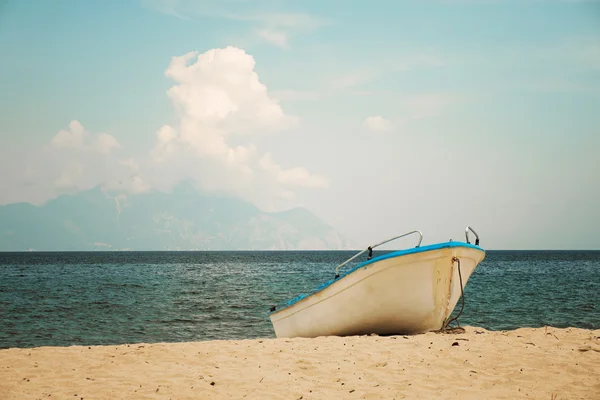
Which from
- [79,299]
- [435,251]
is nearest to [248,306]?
[79,299]

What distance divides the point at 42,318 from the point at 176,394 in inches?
726

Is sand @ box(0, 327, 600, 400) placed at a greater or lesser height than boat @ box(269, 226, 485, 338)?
lesser

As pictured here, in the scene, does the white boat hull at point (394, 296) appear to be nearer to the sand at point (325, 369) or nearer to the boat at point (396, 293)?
the boat at point (396, 293)

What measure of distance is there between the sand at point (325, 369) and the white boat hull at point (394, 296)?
2.55 ft

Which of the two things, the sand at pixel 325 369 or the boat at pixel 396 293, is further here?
the boat at pixel 396 293

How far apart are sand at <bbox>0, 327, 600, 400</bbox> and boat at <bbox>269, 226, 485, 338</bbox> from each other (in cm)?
79

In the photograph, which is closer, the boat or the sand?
the sand

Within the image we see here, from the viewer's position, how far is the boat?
11109mm

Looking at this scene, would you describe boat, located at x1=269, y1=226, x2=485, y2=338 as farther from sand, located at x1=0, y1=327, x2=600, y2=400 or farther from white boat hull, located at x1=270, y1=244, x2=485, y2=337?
sand, located at x1=0, y1=327, x2=600, y2=400

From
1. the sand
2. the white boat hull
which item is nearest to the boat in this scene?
the white boat hull

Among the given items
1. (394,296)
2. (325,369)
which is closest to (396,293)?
(394,296)

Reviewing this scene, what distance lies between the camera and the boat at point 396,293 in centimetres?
1111

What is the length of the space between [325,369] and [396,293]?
11.1 ft

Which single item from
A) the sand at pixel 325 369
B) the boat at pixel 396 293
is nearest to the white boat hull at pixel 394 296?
the boat at pixel 396 293
